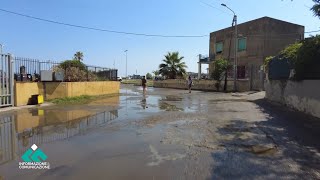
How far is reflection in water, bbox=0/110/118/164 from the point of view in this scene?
8.36 metres

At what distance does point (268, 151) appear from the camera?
7.88 meters

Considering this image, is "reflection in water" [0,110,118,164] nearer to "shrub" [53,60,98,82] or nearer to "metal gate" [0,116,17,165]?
"metal gate" [0,116,17,165]

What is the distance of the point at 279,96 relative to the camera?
20.8 metres

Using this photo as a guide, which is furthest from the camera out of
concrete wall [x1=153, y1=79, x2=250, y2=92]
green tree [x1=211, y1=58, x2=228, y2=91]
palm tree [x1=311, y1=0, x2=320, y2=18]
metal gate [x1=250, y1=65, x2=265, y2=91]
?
green tree [x1=211, y1=58, x2=228, y2=91]

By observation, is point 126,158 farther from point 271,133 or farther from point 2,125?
point 2,125

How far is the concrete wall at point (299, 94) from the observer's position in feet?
46.5

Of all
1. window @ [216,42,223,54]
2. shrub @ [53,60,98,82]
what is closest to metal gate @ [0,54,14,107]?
shrub @ [53,60,98,82]

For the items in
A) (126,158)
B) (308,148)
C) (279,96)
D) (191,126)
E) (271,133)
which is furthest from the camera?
(279,96)

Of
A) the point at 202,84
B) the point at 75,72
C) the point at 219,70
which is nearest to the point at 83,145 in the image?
the point at 75,72

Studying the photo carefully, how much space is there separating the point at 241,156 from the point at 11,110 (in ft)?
39.1

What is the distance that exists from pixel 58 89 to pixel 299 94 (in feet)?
46.4

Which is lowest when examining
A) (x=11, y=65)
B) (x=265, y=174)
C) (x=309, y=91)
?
(x=265, y=174)

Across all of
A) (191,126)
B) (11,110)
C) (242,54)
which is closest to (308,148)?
(191,126)

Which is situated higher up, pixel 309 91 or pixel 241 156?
pixel 309 91
